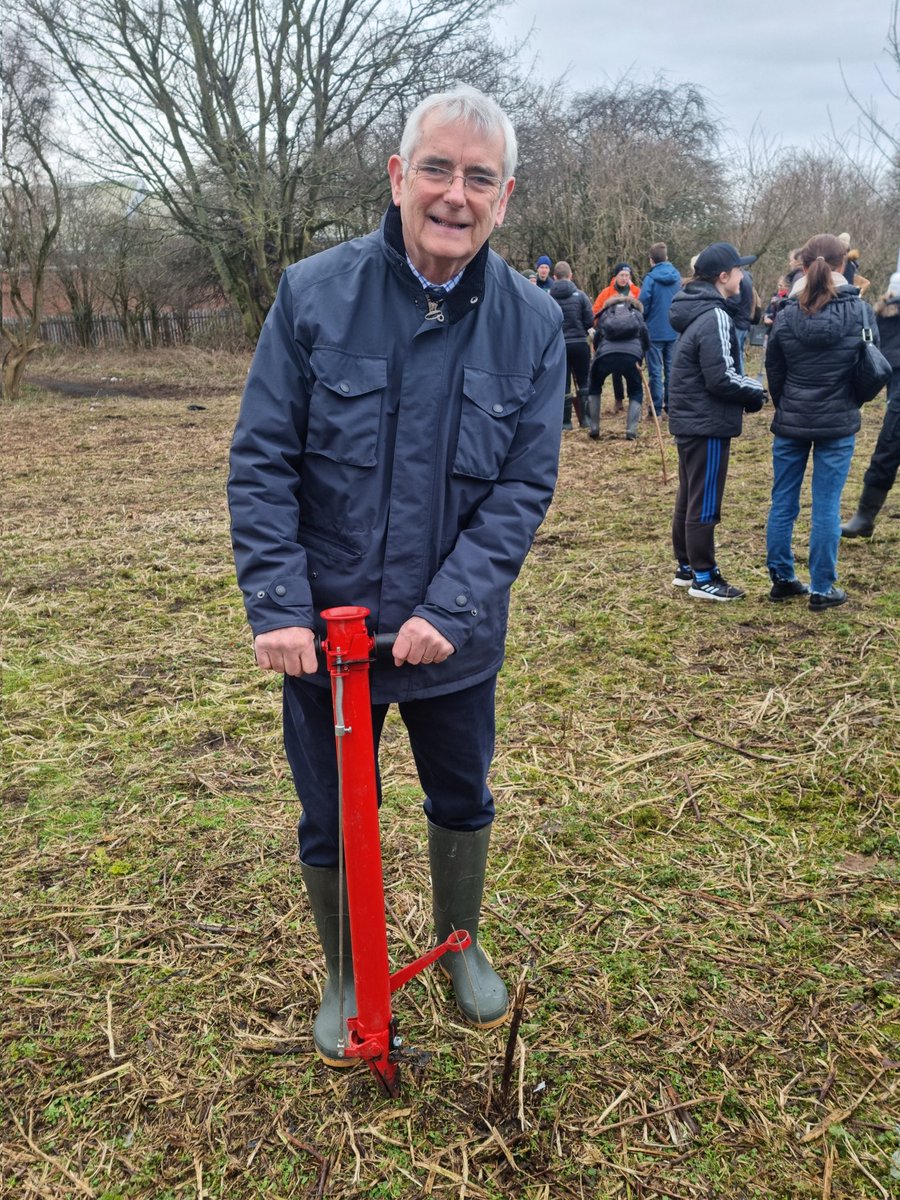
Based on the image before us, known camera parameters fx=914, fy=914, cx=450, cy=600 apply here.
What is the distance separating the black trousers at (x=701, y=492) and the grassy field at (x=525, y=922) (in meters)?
0.34

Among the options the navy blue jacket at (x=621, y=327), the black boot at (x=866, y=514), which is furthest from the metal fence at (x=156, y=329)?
the black boot at (x=866, y=514)

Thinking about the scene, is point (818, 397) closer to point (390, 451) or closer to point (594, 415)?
point (390, 451)

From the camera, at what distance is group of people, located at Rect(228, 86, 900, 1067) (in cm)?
193

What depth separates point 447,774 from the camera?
7.52 feet

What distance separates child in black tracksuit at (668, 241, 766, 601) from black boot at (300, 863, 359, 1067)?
11.9 feet

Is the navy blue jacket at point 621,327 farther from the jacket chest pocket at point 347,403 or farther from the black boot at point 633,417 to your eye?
the jacket chest pocket at point 347,403

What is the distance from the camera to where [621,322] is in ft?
33.9

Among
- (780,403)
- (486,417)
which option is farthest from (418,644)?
(780,403)

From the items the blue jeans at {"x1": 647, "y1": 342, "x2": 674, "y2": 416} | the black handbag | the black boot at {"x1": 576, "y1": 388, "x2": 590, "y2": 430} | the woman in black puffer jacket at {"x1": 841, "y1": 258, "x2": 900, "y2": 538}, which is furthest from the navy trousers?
the blue jeans at {"x1": 647, "y1": 342, "x2": 674, "y2": 416}

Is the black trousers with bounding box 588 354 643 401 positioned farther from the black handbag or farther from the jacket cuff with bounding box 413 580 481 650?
the jacket cuff with bounding box 413 580 481 650

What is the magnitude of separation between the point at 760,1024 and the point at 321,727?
1.40m

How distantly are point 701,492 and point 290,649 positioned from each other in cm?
389

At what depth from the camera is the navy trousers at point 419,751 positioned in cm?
213

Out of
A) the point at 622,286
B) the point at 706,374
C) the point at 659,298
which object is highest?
the point at 622,286
